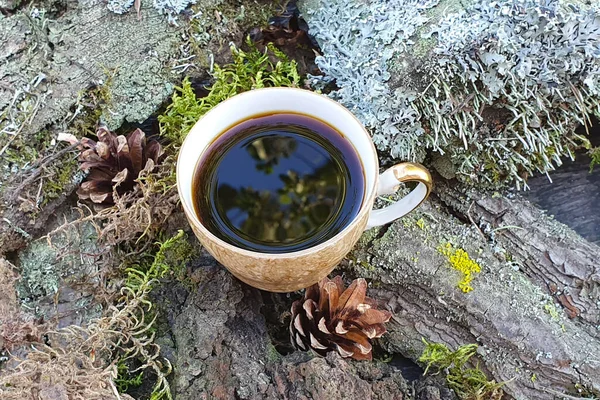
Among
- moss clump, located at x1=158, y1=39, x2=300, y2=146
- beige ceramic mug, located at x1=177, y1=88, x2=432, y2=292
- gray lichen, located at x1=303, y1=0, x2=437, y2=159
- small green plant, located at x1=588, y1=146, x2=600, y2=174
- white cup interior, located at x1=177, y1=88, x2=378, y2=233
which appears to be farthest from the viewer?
small green plant, located at x1=588, y1=146, x2=600, y2=174

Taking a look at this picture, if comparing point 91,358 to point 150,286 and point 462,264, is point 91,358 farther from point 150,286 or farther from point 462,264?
point 462,264

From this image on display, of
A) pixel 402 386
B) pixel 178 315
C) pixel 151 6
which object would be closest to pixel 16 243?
pixel 178 315

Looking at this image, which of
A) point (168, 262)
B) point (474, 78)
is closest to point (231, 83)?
point (168, 262)

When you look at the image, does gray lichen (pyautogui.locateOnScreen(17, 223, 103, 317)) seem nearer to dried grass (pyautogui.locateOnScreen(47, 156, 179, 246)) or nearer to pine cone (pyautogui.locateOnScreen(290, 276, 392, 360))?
dried grass (pyautogui.locateOnScreen(47, 156, 179, 246))

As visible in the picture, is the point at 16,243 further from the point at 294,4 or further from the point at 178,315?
the point at 294,4

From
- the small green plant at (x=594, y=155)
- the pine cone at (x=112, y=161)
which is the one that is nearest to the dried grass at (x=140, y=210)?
the pine cone at (x=112, y=161)

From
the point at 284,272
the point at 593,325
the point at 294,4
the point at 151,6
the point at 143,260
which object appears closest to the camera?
the point at 284,272

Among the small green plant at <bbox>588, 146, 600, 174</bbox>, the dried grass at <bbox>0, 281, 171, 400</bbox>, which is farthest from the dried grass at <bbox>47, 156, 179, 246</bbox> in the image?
the small green plant at <bbox>588, 146, 600, 174</bbox>
